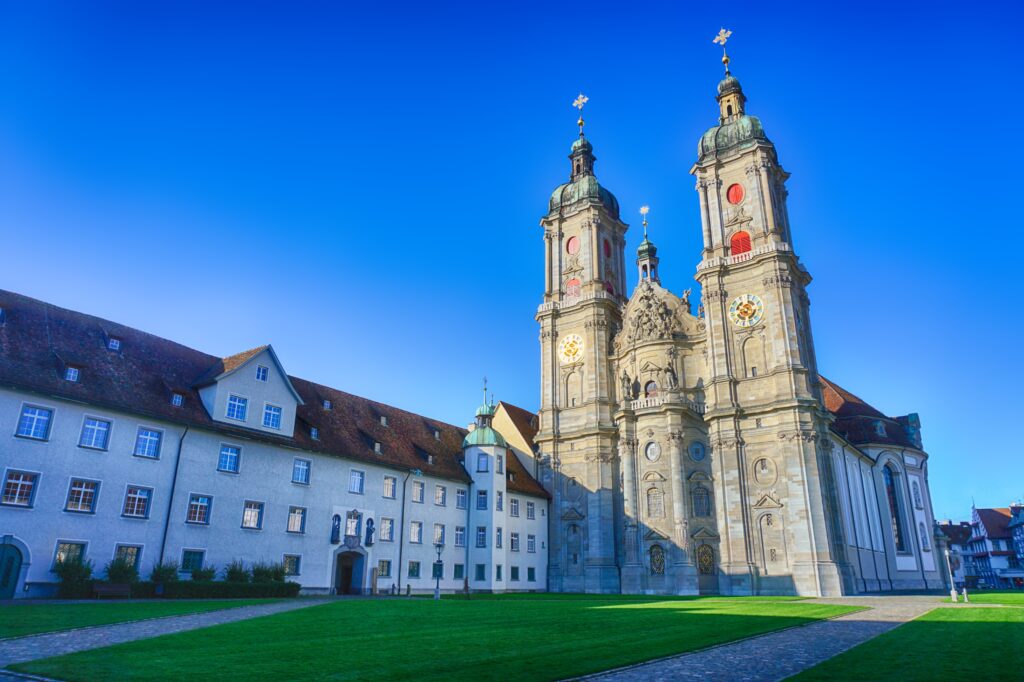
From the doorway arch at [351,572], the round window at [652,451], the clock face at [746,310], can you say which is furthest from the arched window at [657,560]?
the doorway arch at [351,572]

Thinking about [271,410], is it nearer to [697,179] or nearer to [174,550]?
[174,550]

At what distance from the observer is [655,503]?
169 ft

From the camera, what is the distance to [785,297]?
5091cm

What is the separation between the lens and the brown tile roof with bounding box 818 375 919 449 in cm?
6638

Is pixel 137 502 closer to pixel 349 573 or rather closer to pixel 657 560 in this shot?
pixel 349 573

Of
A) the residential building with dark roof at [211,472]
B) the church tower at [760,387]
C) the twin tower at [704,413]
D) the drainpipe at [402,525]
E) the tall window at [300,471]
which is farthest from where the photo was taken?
the twin tower at [704,413]

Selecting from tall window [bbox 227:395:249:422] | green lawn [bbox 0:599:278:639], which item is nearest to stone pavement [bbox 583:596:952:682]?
green lawn [bbox 0:599:278:639]

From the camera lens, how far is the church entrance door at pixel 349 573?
133 ft

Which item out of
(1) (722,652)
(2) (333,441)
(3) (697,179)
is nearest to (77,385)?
(2) (333,441)

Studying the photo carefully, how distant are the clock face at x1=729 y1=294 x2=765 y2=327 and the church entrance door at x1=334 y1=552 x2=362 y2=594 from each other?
1314 inches

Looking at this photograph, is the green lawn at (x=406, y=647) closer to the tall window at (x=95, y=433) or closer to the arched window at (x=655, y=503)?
the tall window at (x=95, y=433)

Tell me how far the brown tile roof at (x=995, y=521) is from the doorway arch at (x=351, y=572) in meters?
118

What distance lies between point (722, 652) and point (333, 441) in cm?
3172

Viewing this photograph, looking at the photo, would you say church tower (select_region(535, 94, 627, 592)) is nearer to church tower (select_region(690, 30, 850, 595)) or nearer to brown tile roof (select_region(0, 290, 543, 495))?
church tower (select_region(690, 30, 850, 595))
